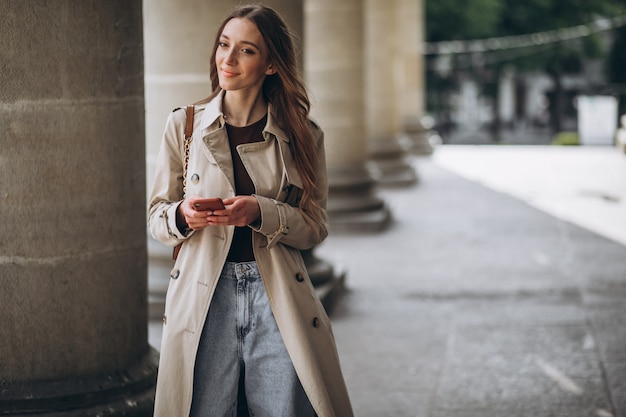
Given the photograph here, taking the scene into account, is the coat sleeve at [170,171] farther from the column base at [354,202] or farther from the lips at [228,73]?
the column base at [354,202]

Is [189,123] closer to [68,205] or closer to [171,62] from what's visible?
[68,205]

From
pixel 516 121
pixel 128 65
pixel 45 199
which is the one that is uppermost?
pixel 128 65

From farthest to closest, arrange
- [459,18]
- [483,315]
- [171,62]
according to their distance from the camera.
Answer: [459,18]
[483,315]
[171,62]

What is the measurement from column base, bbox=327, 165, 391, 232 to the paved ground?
0.20 meters

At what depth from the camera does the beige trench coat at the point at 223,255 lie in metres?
3.95

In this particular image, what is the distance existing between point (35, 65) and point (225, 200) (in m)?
1.50

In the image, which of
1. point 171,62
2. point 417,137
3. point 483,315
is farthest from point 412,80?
point 171,62

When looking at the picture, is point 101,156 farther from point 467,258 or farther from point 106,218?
point 467,258

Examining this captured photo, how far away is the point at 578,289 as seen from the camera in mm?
10133

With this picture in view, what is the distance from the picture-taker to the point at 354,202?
46.1 feet

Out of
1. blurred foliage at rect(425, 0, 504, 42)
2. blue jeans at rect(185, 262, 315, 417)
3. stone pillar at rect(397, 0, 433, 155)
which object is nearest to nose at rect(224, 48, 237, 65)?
blue jeans at rect(185, 262, 315, 417)

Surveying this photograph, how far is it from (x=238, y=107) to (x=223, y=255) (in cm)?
53

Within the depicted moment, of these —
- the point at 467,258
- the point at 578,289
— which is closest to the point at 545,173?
the point at 467,258

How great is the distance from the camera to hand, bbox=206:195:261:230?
3.77 metres
